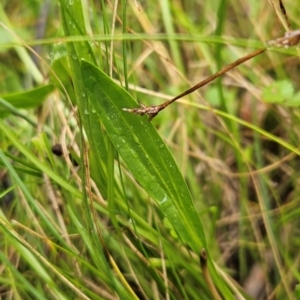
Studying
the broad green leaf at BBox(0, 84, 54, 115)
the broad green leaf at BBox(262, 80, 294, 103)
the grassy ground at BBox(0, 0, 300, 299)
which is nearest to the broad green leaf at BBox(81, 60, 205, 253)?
the grassy ground at BBox(0, 0, 300, 299)

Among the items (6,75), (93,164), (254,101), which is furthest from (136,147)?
(6,75)

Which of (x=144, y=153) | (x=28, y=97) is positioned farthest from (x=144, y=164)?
(x=28, y=97)

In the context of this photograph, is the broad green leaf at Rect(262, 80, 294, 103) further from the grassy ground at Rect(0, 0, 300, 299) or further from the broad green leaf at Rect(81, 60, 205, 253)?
the broad green leaf at Rect(81, 60, 205, 253)

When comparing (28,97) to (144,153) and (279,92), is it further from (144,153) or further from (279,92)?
(279,92)

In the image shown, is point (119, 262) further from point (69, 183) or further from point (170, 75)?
point (170, 75)

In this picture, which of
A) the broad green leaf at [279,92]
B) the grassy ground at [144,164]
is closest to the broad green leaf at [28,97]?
the grassy ground at [144,164]

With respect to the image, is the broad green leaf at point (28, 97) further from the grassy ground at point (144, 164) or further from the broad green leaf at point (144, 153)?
the broad green leaf at point (144, 153)
